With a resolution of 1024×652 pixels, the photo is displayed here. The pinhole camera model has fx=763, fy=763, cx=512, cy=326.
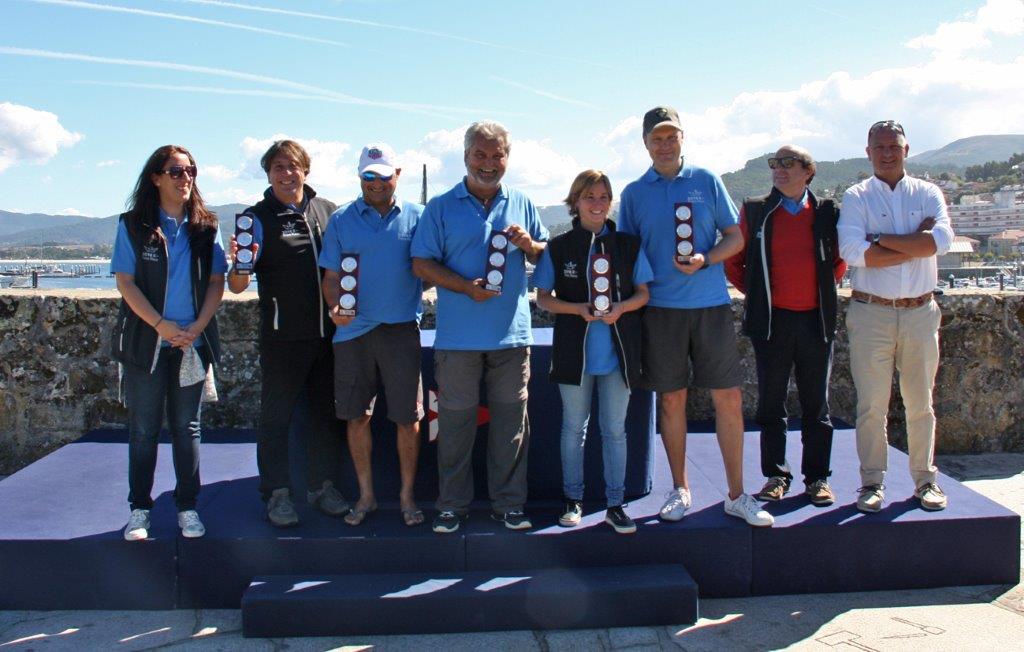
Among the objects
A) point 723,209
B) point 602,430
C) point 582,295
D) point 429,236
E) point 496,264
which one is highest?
point 723,209

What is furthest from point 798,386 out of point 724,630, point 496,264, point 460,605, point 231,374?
point 231,374

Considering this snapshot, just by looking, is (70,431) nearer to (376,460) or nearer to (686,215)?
(376,460)

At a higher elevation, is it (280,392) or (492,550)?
(280,392)

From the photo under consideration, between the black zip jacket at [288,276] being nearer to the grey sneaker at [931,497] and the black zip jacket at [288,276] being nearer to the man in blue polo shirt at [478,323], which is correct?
the man in blue polo shirt at [478,323]

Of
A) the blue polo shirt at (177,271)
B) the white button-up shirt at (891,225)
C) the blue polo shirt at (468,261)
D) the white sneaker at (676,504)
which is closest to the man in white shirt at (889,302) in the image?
the white button-up shirt at (891,225)

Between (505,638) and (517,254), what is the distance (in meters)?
1.52

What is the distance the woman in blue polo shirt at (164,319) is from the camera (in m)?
3.14

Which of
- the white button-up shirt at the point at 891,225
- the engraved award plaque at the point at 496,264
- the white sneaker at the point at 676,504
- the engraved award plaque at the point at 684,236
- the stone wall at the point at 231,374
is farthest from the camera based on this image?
the stone wall at the point at 231,374

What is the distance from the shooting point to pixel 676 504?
3.28m

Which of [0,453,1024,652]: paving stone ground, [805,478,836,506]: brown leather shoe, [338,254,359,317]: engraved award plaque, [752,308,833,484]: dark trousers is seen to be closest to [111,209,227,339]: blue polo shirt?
[338,254,359,317]: engraved award plaque

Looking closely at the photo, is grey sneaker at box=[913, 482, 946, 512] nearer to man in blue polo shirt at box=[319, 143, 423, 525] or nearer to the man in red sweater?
the man in red sweater

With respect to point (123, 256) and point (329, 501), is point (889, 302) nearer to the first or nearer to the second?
point (329, 501)

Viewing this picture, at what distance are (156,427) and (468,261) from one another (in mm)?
1502

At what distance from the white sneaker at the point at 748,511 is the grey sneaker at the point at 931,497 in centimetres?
72
